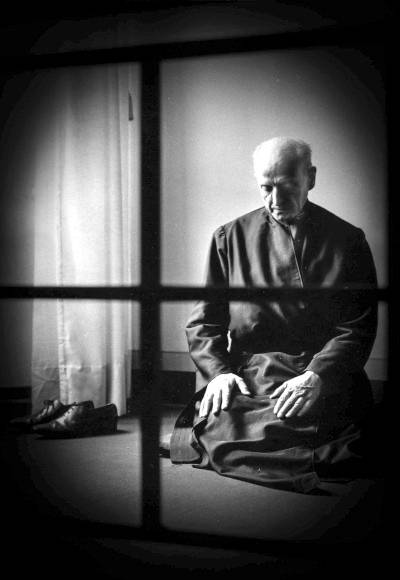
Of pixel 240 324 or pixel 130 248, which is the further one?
pixel 130 248

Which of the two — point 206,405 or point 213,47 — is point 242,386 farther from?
point 213,47

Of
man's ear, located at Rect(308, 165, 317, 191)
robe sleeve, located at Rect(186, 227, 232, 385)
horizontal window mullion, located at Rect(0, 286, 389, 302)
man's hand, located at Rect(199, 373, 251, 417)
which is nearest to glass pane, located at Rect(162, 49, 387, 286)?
man's ear, located at Rect(308, 165, 317, 191)

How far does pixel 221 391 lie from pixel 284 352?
17 centimetres

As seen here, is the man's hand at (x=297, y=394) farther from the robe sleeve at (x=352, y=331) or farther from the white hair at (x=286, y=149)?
the white hair at (x=286, y=149)

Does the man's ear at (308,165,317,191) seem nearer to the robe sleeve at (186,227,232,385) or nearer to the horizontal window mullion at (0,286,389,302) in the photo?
the robe sleeve at (186,227,232,385)

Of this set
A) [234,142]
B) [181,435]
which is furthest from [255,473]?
[234,142]

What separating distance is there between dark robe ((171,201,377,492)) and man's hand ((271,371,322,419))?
0.5 inches

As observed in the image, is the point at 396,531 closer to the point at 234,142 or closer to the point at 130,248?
the point at 234,142

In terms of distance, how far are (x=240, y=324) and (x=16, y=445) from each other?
63 centimetres

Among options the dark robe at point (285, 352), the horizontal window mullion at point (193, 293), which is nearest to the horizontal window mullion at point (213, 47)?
the horizontal window mullion at point (193, 293)

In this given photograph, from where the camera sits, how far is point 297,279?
1.37 m

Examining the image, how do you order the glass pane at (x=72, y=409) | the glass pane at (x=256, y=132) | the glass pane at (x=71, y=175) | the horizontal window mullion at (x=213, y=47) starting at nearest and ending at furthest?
the horizontal window mullion at (x=213, y=47)
the glass pane at (x=72, y=409)
the glass pane at (x=256, y=132)
the glass pane at (x=71, y=175)

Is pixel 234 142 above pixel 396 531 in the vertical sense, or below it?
above

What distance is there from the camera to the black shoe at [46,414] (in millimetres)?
1582
